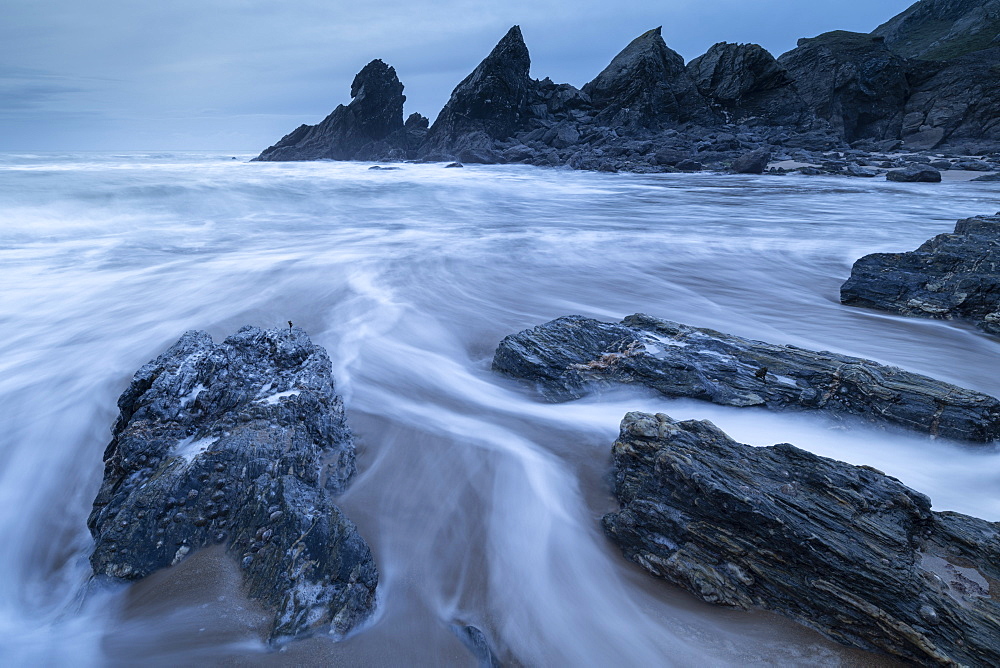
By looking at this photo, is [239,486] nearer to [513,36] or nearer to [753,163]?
[753,163]

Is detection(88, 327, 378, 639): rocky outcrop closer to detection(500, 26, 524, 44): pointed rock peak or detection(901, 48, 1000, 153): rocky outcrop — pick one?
detection(901, 48, 1000, 153): rocky outcrop

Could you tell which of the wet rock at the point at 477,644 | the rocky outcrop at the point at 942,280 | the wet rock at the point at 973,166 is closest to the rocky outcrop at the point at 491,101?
the wet rock at the point at 973,166

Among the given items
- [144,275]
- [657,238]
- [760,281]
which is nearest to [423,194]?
[657,238]

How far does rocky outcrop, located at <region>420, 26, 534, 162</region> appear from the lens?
43.0m

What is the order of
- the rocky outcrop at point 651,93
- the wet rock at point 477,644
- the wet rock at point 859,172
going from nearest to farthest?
the wet rock at point 477,644, the wet rock at point 859,172, the rocky outcrop at point 651,93

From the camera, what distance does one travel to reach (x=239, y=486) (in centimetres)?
229

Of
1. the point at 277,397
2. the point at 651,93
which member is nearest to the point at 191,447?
the point at 277,397

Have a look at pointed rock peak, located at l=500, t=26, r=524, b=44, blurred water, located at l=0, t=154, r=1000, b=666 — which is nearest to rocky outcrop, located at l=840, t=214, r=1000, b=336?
blurred water, located at l=0, t=154, r=1000, b=666

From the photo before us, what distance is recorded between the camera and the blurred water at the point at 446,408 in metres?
1.97

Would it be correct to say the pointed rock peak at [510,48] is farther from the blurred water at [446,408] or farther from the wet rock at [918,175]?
the blurred water at [446,408]

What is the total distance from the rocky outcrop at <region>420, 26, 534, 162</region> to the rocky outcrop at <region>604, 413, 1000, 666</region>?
42535 mm

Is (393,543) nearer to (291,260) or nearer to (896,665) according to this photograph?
(896,665)

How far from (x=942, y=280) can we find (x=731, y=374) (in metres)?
3.54

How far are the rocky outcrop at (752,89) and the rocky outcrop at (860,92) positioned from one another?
1.86 metres
